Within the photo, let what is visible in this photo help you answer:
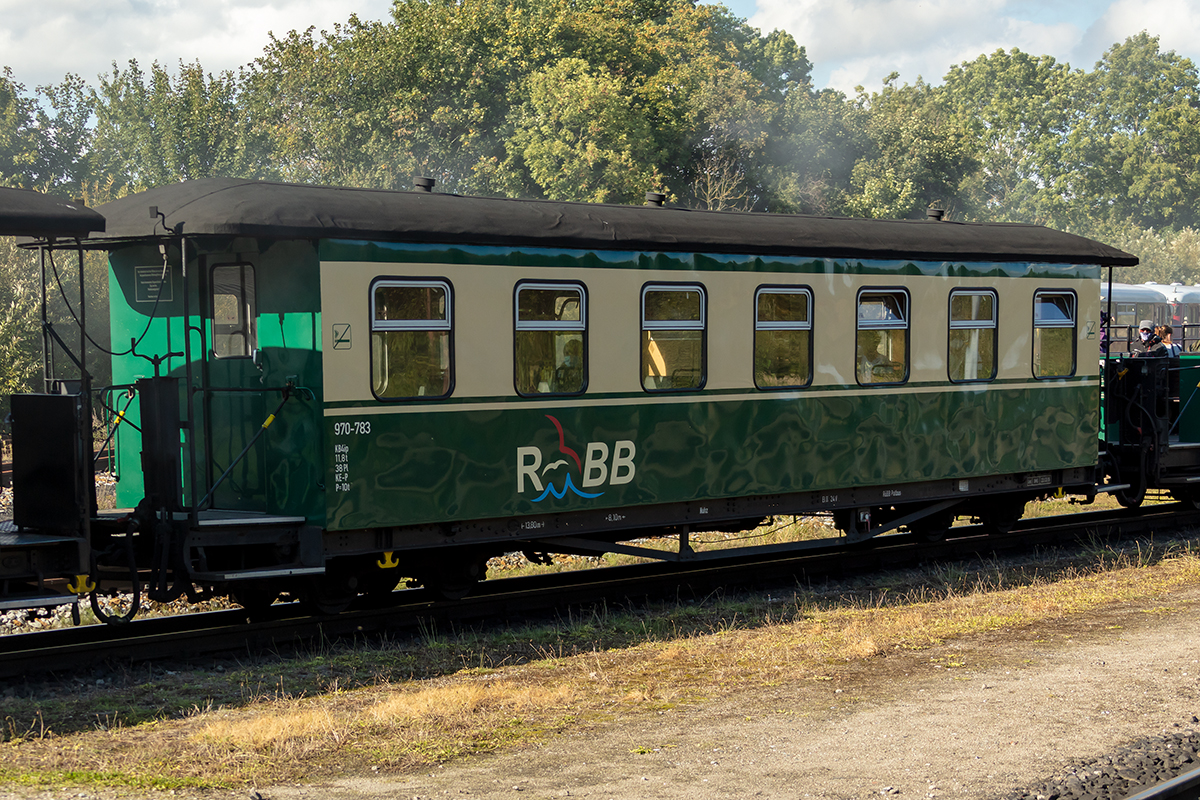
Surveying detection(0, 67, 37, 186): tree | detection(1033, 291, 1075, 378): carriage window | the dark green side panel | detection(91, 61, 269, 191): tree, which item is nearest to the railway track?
detection(1033, 291, 1075, 378): carriage window

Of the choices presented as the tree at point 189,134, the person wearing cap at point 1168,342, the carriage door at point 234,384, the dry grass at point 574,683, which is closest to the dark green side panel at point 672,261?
the carriage door at point 234,384

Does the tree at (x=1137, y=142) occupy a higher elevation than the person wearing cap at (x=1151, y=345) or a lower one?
higher

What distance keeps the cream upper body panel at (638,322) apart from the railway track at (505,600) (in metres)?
1.87

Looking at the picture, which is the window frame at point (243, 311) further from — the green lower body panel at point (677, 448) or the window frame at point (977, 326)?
the window frame at point (977, 326)

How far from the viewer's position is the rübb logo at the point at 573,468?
998cm

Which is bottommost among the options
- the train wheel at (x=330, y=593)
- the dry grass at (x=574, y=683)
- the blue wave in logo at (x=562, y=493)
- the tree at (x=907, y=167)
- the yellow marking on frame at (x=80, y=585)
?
the dry grass at (x=574, y=683)

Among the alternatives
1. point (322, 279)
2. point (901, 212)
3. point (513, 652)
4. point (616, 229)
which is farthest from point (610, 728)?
point (901, 212)

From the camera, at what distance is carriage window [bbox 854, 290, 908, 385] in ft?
39.5

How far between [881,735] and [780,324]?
521 centimetres

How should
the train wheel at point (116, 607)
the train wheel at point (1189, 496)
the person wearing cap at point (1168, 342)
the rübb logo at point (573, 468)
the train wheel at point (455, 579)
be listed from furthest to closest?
the train wheel at point (1189, 496), the person wearing cap at point (1168, 342), the train wheel at point (455, 579), the rübb logo at point (573, 468), the train wheel at point (116, 607)

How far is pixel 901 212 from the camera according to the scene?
55812mm

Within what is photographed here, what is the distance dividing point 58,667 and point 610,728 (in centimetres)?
398

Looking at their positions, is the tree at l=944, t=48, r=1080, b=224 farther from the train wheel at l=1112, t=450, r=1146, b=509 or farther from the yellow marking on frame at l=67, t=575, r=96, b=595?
the yellow marking on frame at l=67, t=575, r=96, b=595

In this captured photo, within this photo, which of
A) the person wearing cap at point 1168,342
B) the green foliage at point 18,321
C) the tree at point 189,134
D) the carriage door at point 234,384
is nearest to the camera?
the carriage door at point 234,384
